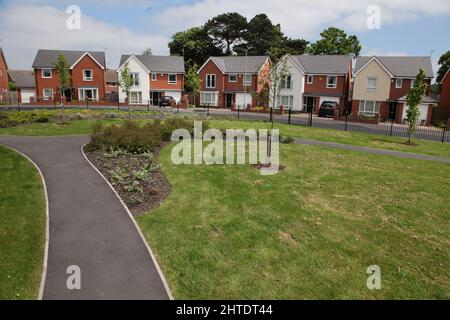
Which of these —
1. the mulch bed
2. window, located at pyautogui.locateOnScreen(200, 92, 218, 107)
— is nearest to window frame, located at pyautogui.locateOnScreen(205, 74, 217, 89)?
window, located at pyautogui.locateOnScreen(200, 92, 218, 107)

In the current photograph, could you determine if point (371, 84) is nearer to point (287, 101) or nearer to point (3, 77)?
point (287, 101)

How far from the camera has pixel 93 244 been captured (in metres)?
10.0

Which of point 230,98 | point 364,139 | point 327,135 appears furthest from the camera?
point 230,98

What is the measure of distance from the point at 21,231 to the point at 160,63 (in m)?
55.0

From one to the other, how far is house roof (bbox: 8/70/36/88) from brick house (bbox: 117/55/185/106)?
27.6 meters

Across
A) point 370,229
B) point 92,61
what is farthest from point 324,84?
point 370,229

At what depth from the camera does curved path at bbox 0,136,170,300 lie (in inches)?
319

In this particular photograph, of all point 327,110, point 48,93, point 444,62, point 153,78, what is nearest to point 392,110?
point 327,110

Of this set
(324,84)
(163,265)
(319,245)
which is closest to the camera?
(163,265)

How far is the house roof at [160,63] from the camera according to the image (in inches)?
2404

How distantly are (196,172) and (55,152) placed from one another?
8513 millimetres

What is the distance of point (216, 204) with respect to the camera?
1323cm

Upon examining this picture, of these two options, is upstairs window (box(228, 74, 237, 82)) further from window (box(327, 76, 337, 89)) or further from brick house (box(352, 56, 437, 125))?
brick house (box(352, 56, 437, 125))
